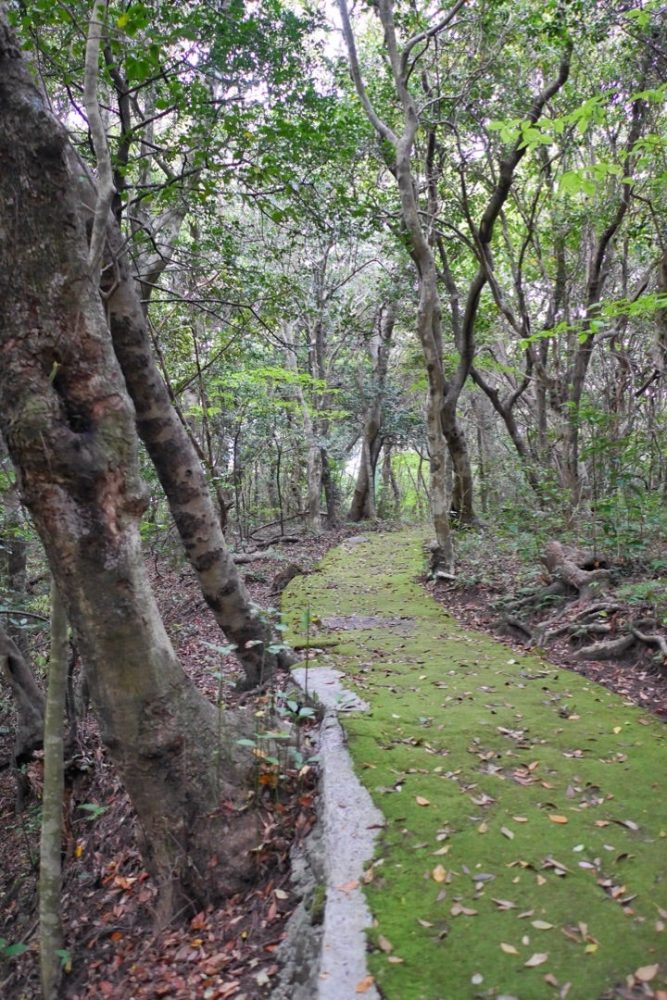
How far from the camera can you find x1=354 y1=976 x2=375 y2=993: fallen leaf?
219 centimetres

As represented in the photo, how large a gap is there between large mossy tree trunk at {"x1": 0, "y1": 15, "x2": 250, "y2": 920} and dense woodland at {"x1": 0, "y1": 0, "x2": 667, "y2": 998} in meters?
0.01

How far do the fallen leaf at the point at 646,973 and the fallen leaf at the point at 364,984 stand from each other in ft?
3.10

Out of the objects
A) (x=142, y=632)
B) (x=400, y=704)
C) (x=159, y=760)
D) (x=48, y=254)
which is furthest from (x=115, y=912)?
(x=48, y=254)

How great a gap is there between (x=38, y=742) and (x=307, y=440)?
11.7 m

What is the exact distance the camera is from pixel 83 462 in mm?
2785

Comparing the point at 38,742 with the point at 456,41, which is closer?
the point at 38,742

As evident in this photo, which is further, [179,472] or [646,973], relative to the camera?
[179,472]

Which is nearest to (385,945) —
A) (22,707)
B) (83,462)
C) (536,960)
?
(536,960)

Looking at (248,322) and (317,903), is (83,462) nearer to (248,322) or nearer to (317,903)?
(317,903)

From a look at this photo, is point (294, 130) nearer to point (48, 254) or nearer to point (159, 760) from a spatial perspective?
point (48, 254)

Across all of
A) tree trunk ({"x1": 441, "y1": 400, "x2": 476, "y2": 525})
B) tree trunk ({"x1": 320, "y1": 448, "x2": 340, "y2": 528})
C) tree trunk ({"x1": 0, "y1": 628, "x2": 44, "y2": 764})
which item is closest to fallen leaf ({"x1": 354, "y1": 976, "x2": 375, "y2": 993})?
tree trunk ({"x1": 0, "y1": 628, "x2": 44, "y2": 764})

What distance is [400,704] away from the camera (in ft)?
15.5

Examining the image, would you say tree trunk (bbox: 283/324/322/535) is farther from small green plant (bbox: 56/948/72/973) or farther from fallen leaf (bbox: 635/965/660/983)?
fallen leaf (bbox: 635/965/660/983)

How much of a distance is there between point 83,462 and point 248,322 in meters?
5.89
